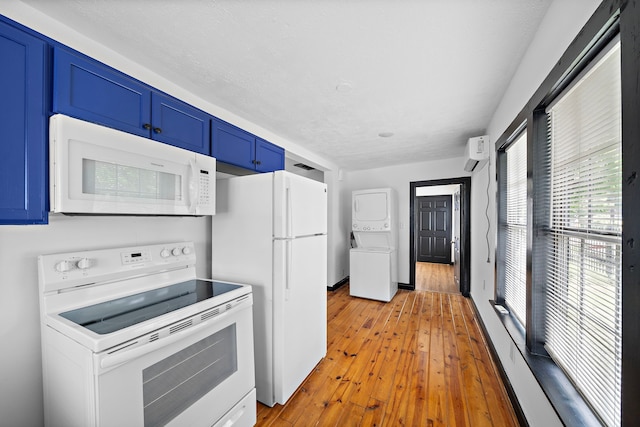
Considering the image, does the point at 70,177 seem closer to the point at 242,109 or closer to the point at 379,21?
the point at 242,109

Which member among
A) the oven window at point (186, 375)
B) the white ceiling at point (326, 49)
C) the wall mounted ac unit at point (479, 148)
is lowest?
the oven window at point (186, 375)

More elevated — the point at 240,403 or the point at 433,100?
the point at 433,100

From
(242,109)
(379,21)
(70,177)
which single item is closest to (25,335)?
(70,177)

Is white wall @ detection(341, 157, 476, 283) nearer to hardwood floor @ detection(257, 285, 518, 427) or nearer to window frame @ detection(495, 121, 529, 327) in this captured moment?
hardwood floor @ detection(257, 285, 518, 427)

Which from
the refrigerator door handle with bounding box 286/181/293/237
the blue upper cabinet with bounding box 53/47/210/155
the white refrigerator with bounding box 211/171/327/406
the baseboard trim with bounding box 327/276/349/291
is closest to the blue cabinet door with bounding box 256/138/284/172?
the white refrigerator with bounding box 211/171/327/406

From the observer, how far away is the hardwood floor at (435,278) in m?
4.56

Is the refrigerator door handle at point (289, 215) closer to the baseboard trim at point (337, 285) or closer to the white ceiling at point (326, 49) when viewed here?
the white ceiling at point (326, 49)

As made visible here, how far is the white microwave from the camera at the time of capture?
1108 mm

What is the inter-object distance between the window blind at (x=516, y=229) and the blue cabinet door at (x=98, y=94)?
2.59m

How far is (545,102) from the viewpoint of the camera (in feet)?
4.27

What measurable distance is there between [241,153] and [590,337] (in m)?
2.47

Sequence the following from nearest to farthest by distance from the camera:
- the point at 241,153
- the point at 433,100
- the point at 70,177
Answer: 1. the point at 70,177
2. the point at 433,100
3. the point at 241,153

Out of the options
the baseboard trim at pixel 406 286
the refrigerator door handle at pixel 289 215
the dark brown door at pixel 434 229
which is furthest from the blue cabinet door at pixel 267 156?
the dark brown door at pixel 434 229

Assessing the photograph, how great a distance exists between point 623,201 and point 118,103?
7.28 ft
